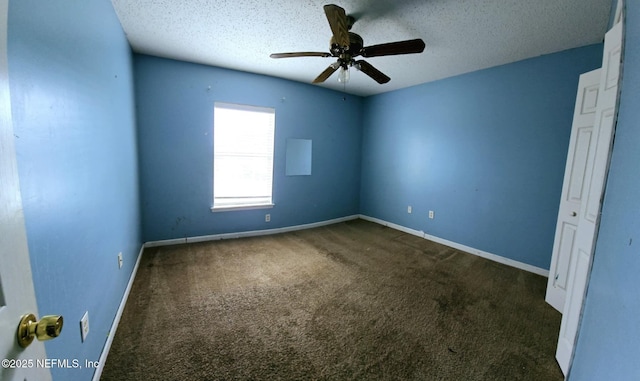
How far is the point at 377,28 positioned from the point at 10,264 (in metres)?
2.76

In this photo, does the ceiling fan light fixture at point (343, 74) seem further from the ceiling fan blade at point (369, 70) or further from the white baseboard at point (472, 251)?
the white baseboard at point (472, 251)

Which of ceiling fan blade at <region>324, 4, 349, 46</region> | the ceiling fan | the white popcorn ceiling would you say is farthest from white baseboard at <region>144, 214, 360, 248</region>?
Answer: ceiling fan blade at <region>324, 4, 349, 46</region>

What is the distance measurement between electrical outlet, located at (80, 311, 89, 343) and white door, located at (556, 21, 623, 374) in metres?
2.53

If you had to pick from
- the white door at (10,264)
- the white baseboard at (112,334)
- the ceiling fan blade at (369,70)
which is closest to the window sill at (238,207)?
the white baseboard at (112,334)

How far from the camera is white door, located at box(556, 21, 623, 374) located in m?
1.37

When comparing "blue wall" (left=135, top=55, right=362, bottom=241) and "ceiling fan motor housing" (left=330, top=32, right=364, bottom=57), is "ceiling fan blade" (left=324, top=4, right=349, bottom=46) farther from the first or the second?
"blue wall" (left=135, top=55, right=362, bottom=241)

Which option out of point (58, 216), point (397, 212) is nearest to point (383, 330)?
point (58, 216)

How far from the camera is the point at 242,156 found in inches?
150

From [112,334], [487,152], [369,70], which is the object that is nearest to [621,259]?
[369,70]

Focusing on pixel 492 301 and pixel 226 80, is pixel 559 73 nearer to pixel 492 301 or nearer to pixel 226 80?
pixel 492 301

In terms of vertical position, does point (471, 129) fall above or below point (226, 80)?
below

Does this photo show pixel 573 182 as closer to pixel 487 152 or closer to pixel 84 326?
pixel 487 152

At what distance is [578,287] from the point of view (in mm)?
1544

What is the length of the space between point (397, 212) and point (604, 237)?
3731mm
